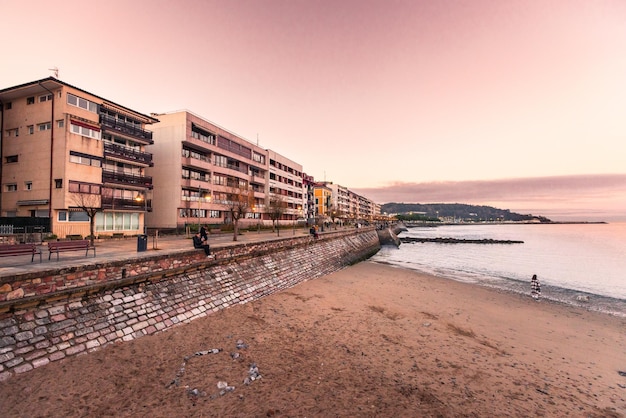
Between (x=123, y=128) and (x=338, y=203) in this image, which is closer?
(x=123, y=128)

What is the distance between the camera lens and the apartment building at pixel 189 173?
133 feet

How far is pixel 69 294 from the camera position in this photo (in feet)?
34.1

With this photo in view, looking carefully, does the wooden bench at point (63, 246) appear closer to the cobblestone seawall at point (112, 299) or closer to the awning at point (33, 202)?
the cobblestone seawall at point (112, 299)

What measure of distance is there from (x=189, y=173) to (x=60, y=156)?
54.2 ft

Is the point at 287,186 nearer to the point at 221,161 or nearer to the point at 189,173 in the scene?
the point at 221,161

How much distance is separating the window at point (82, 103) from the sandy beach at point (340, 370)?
1126 inches

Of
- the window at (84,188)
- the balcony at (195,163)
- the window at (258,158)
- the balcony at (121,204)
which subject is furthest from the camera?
the window at (258,158)

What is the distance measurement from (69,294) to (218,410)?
24.7 ft

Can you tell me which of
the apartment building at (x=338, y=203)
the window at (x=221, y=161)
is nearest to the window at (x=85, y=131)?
the window at (x=221, y=161)

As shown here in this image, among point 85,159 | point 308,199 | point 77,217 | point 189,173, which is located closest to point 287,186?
point 308,199

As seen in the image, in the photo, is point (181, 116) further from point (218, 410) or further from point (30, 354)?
point (218, 410)

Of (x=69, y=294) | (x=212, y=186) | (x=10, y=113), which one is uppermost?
(x=10, y=113)

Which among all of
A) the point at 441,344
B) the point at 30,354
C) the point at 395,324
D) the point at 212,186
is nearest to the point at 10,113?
the point at 212,186

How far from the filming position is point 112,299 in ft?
37.9
